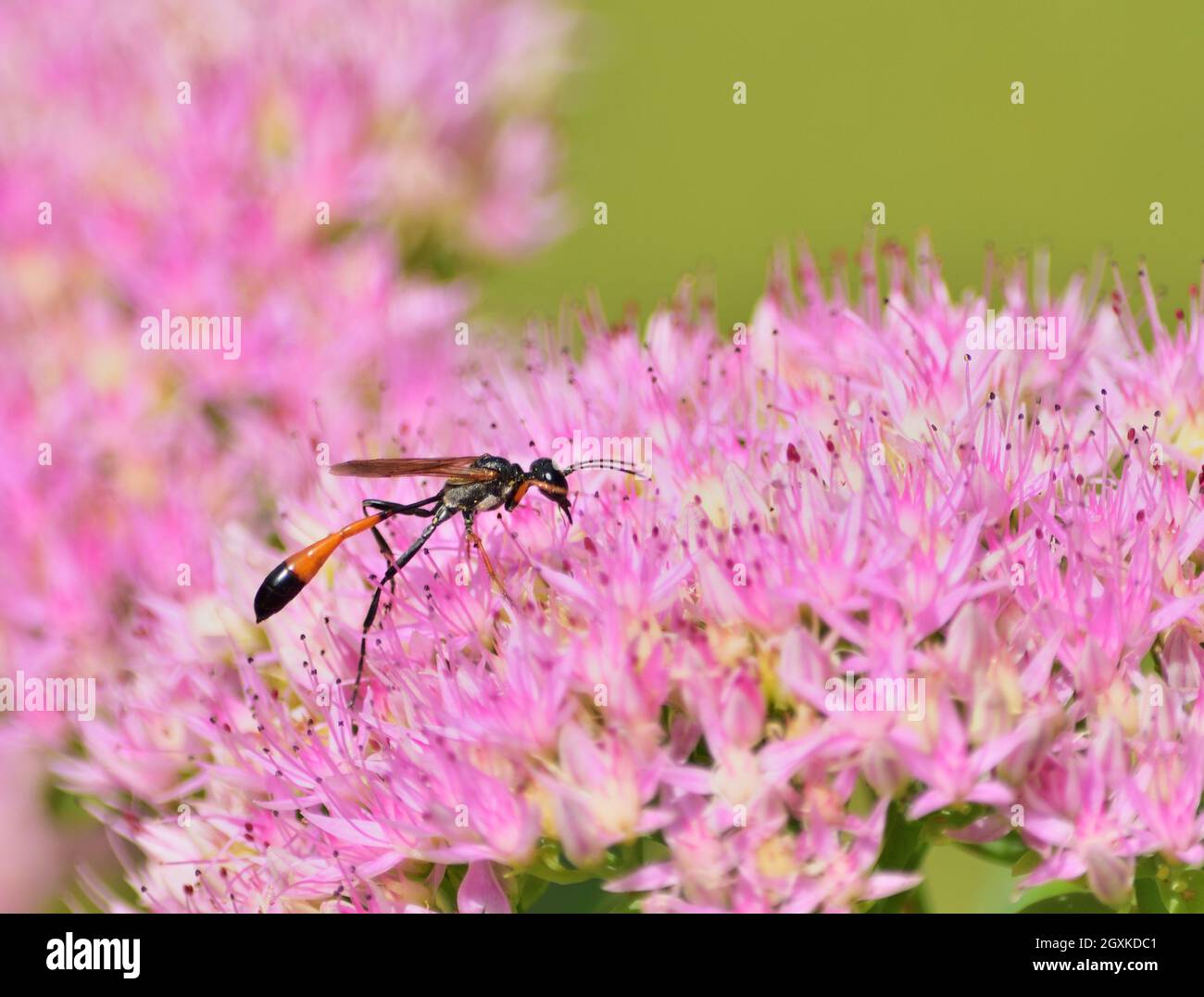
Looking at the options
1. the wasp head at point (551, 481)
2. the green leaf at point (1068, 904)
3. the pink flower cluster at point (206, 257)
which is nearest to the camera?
the green leaf at point (1068, 904)

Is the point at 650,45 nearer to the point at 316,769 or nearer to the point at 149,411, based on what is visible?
the point at 149,411

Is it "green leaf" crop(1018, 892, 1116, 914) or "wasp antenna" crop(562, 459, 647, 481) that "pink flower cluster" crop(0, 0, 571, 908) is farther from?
"green leaf" crop(1018, 892, 1116, 914)

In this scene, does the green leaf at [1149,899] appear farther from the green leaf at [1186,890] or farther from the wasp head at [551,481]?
the wasp head at [551,481]

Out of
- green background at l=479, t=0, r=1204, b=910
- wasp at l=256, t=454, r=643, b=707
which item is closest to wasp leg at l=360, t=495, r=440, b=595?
wasp at l=256, t=454, r=643, b=707

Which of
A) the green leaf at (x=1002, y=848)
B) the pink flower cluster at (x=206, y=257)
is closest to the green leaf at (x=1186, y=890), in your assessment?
the green leaf at (x=1002, y=848)

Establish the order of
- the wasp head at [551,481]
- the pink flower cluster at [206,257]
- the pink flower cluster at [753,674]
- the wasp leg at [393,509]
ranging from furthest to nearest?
the pink flower cluster at [206,257] < the wasp leg at [393,509] < the wasp head at [551,481] < the pink flower cluster at [753,674]

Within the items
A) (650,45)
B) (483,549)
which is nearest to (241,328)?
(483,549)

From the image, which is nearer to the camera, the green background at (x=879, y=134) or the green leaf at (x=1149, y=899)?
the green leaf at (x=1149, y=899)
